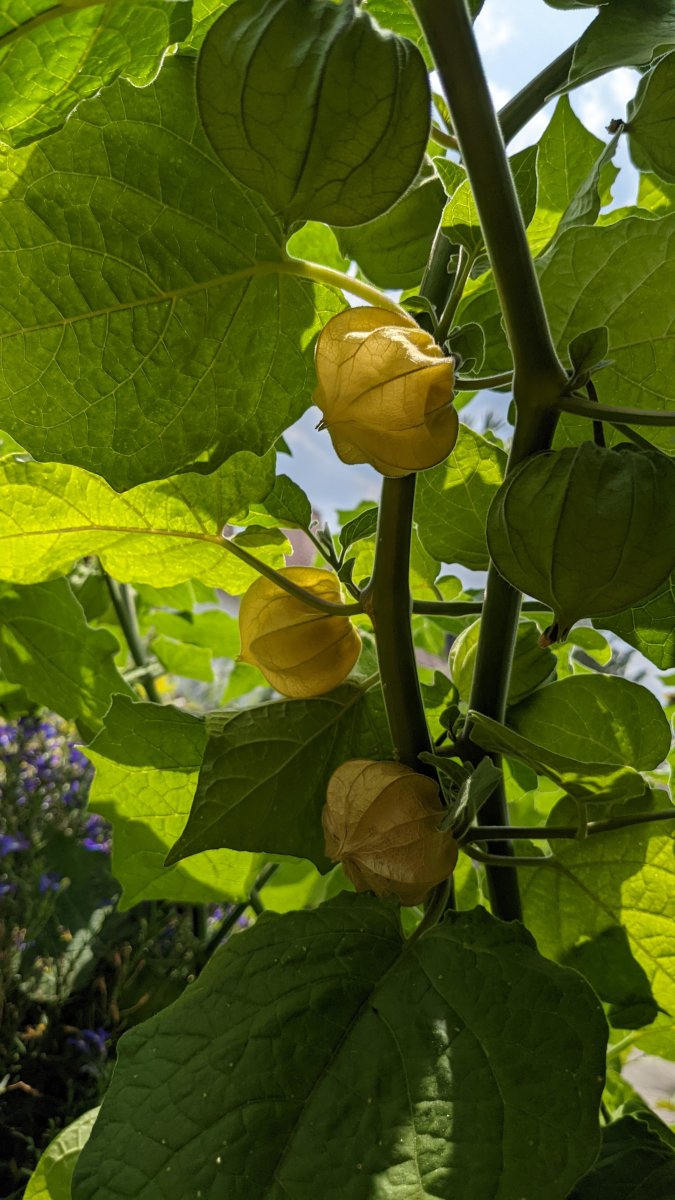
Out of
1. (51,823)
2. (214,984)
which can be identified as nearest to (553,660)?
(214,984)

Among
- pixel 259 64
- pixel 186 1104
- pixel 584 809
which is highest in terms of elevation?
pixel 259 64

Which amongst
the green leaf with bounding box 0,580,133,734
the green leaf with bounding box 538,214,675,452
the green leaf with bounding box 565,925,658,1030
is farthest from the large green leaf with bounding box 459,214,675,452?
the green leaf with bounding box 0,580,133,734

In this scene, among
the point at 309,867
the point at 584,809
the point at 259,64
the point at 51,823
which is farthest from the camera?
the point at 51,823

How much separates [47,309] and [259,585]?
0.45 ft

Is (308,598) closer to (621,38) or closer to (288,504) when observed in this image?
(288,504)

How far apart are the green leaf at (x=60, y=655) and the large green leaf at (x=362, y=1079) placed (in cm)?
32

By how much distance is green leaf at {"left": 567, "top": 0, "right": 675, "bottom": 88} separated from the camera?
322mm

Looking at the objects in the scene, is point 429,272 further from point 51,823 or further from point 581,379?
point 51,823

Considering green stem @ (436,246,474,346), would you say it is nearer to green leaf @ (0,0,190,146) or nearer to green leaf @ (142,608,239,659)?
green leaf @ (0,0,190,146)

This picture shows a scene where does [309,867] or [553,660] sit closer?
[553,660]

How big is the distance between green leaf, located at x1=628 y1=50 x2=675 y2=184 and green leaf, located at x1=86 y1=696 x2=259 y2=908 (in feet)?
0.94

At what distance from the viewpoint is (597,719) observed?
422 mm

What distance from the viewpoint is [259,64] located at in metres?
0.25

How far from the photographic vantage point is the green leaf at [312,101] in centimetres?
25
